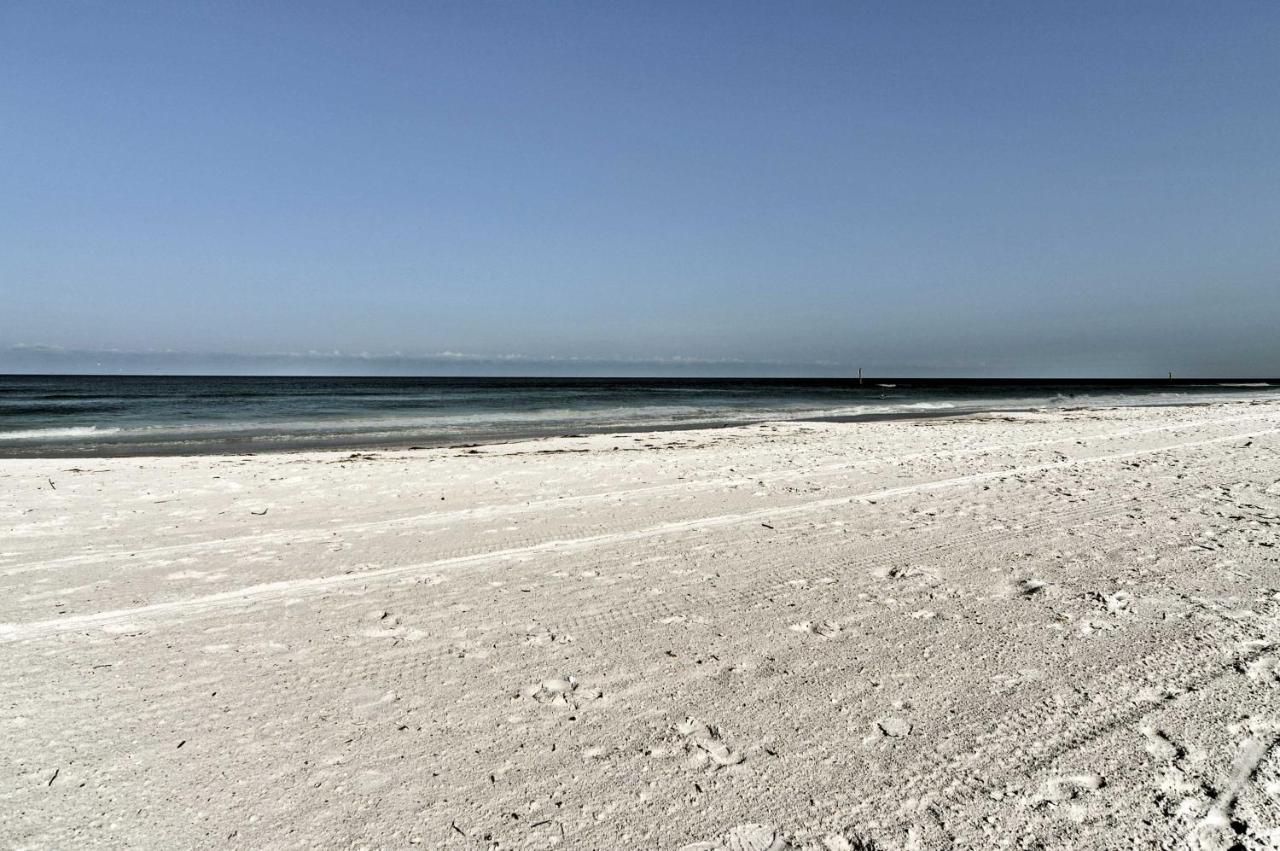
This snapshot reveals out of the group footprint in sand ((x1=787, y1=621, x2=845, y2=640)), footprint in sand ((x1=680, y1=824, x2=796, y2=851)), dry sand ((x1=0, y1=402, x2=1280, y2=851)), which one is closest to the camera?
footprint in sand ((x1=680, y1=824, x2=796, y2=851))

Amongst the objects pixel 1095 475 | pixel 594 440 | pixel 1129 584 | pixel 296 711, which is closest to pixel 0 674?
pixel 296 711

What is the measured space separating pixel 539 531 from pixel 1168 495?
23.6 feet

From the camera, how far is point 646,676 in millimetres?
3416

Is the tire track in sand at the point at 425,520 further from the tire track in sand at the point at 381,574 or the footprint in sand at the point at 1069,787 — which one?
the footprint in sand at the point at 1069,787

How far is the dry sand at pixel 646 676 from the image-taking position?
238cm

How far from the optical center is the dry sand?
2.38 meters

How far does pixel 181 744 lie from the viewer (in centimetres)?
282

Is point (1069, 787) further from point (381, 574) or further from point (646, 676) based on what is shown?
point (381, 574)

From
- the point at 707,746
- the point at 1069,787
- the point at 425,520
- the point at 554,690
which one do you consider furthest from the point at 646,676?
the point at 425,520

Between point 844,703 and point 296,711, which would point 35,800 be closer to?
point 296,711

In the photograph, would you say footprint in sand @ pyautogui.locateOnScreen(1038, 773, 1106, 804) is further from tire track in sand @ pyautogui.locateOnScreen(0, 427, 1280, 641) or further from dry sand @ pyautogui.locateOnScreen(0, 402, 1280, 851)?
tire track in sand @ pyautogui.locateOnScreen(0, 427, 1280, 641)

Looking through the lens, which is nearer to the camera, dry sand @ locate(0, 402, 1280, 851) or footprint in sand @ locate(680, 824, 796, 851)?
footprint in sand @ locate(680, 824, 796, 851)

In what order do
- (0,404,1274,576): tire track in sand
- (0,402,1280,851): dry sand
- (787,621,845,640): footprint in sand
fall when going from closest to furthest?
(0,402,1280,851): dry sand, (787,621,845,640): footprint in sand, (0,404,1274,576): tire track in sand

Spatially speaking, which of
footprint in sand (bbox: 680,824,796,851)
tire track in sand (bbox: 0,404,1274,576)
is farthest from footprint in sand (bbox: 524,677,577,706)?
tire track in sand (bbox: 0,404,1274,576)
